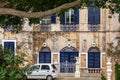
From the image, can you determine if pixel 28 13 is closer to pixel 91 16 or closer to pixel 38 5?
pixel 38 5

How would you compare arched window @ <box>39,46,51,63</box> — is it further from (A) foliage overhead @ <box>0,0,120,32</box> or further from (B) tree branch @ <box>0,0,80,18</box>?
(B) tree branch @ <box>0,0,80,18</box>

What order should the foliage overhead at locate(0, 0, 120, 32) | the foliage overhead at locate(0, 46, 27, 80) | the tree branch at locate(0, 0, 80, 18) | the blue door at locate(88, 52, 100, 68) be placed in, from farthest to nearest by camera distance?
the blue door at locate(88, 52, 100, 68), the foliage overhead at locate(0, 0, 120, 32), the tree branch at locate(0, 0, 80, 18), the foliage overhead at locate(0, 46, 27, 80)

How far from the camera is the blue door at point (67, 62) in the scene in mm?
35906

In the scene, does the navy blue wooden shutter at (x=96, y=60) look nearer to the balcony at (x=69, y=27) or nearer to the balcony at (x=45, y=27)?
the balcony at (x=69, y=27)

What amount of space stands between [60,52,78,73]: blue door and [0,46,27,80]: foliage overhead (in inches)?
877

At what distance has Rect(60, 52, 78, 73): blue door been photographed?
35.9 meters

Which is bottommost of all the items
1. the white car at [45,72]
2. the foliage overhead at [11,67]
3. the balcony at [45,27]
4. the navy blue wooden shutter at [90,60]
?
the white car at [45,72]

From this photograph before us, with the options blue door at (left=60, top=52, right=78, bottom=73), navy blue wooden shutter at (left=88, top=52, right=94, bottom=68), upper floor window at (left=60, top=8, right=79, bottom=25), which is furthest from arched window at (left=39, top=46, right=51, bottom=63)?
navy blue wooden shutter at (left=88, top=52, right=94, bottom=68)

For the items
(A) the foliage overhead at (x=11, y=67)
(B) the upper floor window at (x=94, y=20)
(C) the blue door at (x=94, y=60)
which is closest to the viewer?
(A) the foliage overhead at (x=11, y=67)

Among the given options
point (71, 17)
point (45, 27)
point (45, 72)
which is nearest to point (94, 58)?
point (71, 17)

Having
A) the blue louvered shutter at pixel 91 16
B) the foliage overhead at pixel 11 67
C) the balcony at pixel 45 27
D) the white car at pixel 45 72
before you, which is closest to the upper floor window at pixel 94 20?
the blue louvered shutter at pixel 91 16

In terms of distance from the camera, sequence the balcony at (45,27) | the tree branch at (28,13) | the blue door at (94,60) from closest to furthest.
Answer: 1. the tree branch at (28,13)
2. the blue door at (94,60)
3. the balcony at (45,27)

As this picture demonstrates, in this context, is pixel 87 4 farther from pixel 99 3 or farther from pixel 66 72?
pixel 66 72

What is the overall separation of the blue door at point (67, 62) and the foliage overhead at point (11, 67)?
73.1ft
